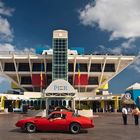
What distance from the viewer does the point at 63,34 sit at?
78125mm

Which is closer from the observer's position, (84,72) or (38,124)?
(38,124)

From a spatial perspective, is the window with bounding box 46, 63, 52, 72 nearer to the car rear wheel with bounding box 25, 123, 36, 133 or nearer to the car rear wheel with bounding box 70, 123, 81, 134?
the car rear wheel with bounding box 25, 123, 36, 133

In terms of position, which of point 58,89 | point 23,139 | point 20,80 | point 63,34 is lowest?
point 23,139

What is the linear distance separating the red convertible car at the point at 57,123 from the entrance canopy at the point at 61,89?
2402 cm

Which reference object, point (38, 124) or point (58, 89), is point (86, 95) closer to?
point (58, 89)

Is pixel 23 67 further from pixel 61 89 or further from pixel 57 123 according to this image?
pixel 57 123

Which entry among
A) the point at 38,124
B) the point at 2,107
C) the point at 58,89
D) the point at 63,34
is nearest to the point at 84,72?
the point at 63,34

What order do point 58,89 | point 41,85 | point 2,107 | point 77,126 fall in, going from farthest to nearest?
point 41,85 → point 2,107 → point 58,89 → point 77,126

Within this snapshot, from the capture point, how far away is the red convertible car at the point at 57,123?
1733cm

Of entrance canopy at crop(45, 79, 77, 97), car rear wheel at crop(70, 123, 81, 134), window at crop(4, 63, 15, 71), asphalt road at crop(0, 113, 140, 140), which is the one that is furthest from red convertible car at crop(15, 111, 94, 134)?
window at crop(4, 63, 15, 71)

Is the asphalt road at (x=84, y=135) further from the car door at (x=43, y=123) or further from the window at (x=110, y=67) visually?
the window at (x=110, y=67)

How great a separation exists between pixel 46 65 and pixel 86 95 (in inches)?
532

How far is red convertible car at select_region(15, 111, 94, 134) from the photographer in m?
17.3

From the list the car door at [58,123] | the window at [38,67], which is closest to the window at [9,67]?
the window at [38,67]
